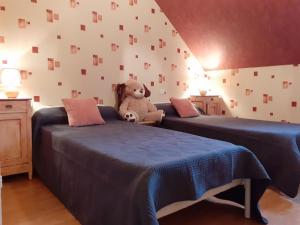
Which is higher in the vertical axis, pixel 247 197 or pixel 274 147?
pixel 274 147

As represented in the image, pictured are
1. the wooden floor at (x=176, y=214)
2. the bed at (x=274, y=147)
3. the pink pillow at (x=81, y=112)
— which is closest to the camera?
the wooden floor at (x=176, y=214)

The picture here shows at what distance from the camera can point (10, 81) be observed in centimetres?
264

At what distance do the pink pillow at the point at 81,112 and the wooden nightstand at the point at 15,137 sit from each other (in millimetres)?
419

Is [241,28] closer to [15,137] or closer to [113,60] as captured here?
[113,60]

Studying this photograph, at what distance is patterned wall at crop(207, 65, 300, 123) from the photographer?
364 cm

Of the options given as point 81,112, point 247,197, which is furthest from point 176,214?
point 81,112

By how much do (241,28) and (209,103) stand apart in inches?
57.1

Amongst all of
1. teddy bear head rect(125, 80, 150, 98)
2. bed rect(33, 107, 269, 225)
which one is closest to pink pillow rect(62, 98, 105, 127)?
bed rect(33, 107, 269, 225)

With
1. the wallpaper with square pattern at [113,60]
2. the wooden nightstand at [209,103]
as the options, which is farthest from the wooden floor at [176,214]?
the wooden nightstand at [209,103]

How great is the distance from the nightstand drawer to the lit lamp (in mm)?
184

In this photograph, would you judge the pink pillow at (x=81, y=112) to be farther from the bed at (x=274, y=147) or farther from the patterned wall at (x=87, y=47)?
the bed at (x=274, y=147)

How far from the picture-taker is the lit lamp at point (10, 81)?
2.62 m

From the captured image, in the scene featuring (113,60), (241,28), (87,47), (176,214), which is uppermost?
(241,28)

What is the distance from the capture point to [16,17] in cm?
282
